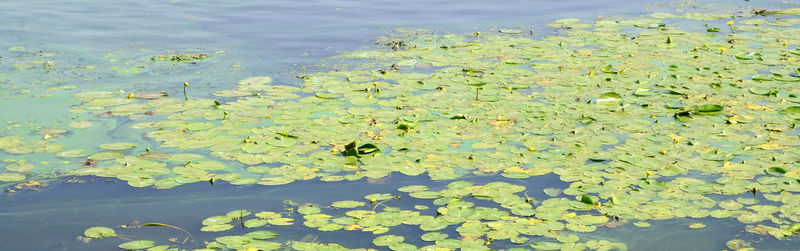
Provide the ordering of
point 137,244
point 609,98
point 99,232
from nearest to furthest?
point 137,244
point 99,232
point 609,98

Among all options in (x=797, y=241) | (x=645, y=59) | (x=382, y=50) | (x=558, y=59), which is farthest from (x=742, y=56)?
(x=797, y=241)

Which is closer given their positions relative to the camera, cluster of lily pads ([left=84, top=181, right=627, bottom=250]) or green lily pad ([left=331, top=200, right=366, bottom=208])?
cluster of lily pads ([left=84, top=181, right=627, bottom=250])

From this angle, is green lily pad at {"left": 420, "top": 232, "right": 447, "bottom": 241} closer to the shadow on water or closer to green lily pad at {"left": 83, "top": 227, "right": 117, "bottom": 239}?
the shadow on water

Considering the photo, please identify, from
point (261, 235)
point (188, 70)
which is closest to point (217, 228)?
point (261, 235)

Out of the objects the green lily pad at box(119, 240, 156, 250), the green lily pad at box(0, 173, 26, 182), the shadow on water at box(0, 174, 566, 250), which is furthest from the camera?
the green lily pad at box(0, 173, 26, 182)

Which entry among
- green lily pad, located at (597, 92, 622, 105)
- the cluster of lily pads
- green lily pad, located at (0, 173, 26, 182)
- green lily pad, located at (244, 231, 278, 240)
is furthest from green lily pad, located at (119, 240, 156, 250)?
green lily pad, located at (597, 92, 622, 105)

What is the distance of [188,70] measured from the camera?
5.91 m

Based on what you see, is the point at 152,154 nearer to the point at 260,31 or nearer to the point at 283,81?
the point at 283,81

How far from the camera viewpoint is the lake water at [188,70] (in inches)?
133

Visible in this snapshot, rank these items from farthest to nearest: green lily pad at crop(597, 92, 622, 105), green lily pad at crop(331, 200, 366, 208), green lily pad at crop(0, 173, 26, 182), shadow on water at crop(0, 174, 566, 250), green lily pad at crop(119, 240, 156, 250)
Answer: green lily pad at crop(597, 92, 622, 105), green lily pad at crop(0, 173, 26, 182), green lily pad at crop(331, 200, 366, 208), shadow on water at crop(0, 174, 566, 250), green lily pad at crop(119, 240, 156, 250)

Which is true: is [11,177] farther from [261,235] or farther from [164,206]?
[261,235]

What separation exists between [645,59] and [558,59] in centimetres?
63

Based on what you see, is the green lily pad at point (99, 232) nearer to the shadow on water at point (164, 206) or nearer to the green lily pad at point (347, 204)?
the shadow on water at point (164, 206)

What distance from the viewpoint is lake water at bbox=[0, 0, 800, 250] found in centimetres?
338
